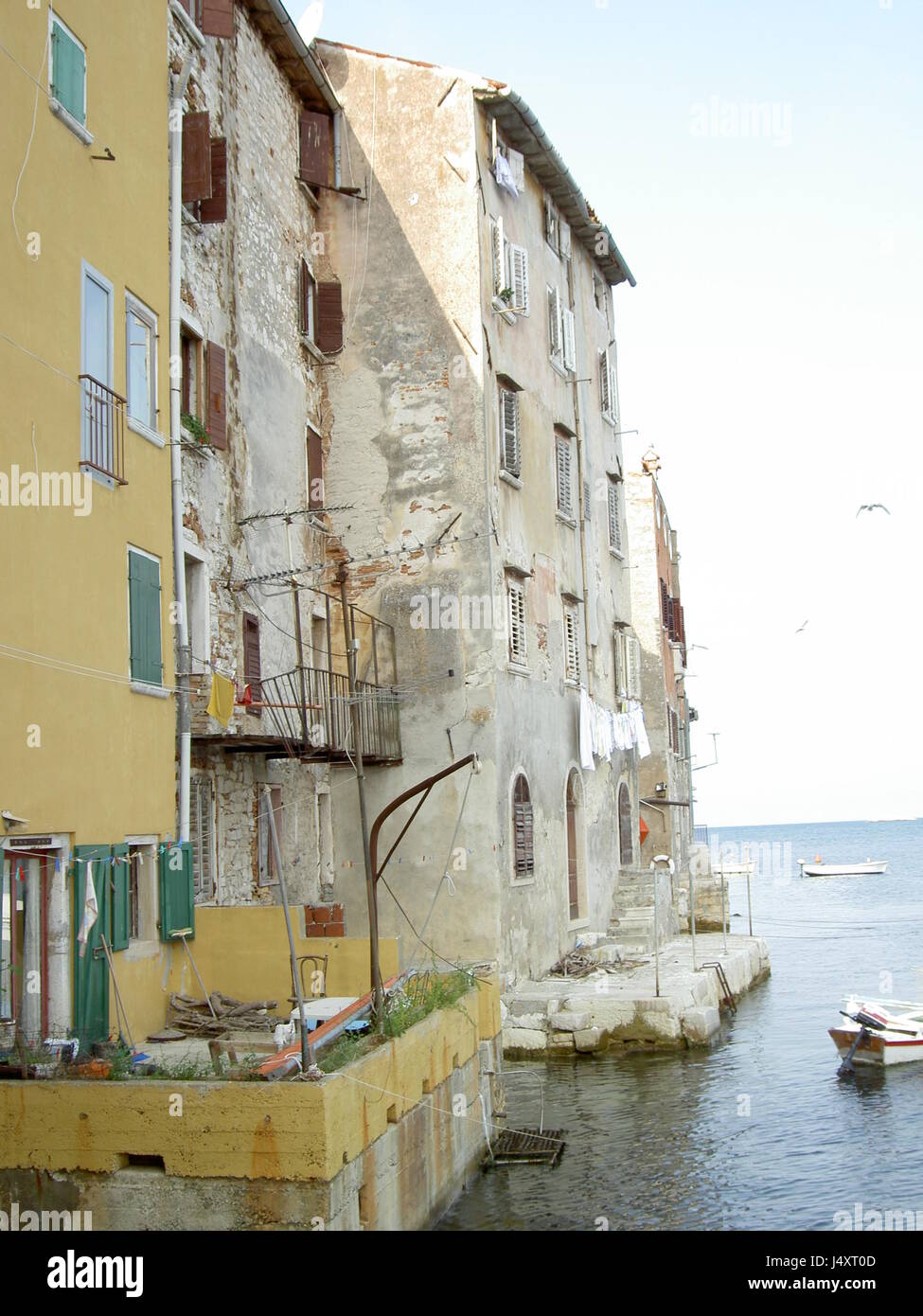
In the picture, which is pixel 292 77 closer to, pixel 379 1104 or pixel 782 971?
pixel 379 1104

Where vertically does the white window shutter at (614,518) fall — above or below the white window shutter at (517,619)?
above

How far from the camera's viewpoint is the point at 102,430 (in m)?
15.8

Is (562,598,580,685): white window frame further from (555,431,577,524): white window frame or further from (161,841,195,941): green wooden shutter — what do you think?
(161,841,195,941): green wooden shutter

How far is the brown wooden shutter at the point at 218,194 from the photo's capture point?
1994 centimetres

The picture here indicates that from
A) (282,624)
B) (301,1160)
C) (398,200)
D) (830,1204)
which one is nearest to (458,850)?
(282,624)

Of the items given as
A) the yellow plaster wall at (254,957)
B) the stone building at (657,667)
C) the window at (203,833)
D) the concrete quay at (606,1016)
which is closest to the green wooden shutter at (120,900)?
the yellow plaster wall at (254,957)

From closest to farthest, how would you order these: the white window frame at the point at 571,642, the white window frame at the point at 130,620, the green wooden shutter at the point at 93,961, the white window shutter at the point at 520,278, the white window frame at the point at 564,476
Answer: the green wooden shutter at the point at 93,961 < the white window frame at the point at 130,620 < the white window shutter at the point at 520,278 < the white window frame at the point at 571,642 < the white window frame at the point at 564,476

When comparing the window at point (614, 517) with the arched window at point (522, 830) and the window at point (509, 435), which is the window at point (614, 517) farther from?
the arched window at point (522, 830)

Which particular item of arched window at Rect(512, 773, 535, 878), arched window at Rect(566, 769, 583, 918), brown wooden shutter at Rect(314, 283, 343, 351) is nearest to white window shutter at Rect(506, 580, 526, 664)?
arched window at Rect(512, 773, 535, 878)

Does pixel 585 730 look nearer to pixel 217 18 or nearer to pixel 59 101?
pixel 217 18

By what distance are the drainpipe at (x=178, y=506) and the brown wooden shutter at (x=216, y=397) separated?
5.42 feet

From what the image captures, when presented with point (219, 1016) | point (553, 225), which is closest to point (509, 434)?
point (553, 225)

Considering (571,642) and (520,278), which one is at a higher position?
(520,278)

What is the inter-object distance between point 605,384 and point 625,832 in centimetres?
1150
